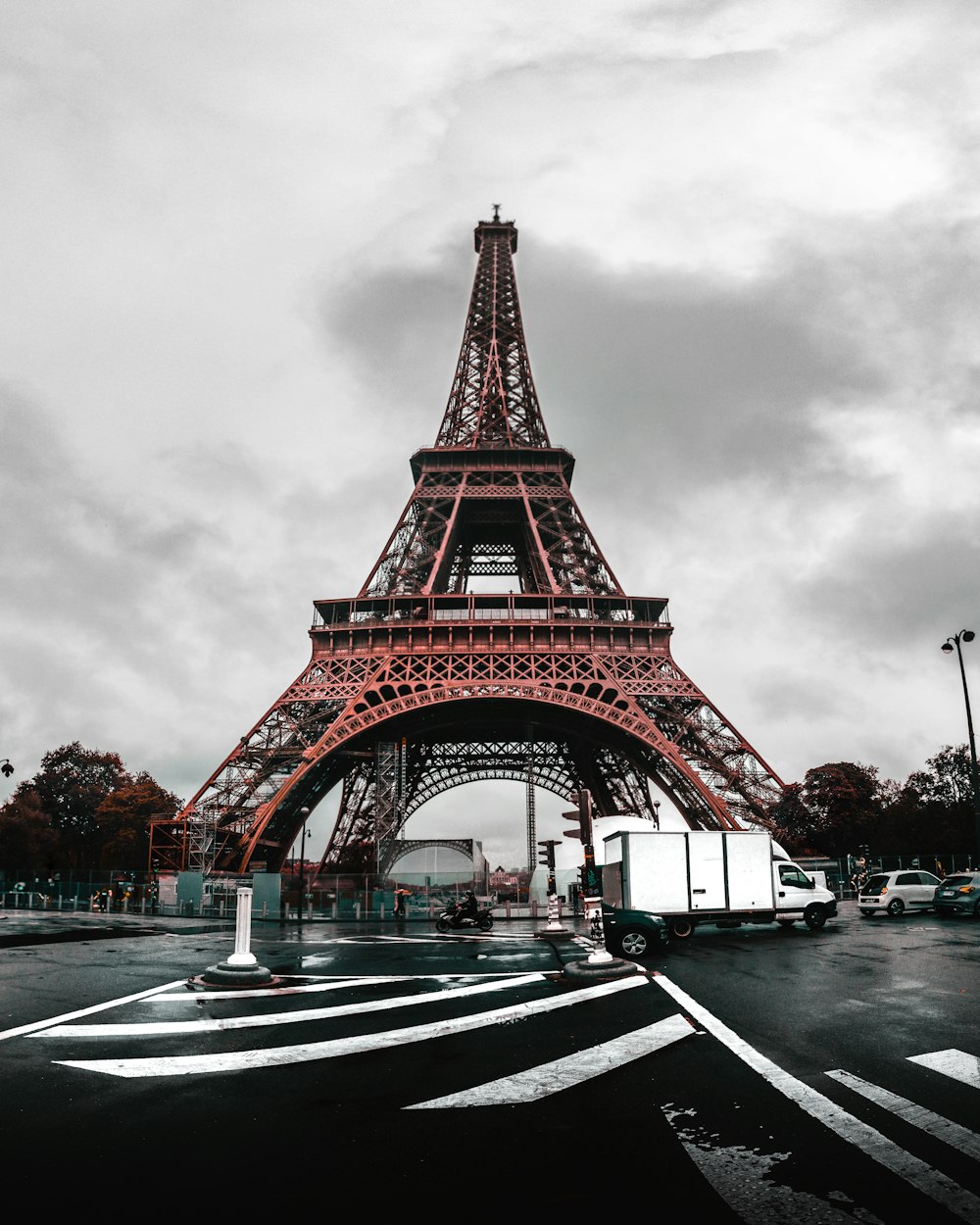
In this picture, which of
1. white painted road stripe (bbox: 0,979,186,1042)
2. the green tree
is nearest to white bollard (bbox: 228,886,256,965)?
white painted road stripe (bbox: 0,979,186,1042)

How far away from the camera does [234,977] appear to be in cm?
1145

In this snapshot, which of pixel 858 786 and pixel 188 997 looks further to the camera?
pixel 858 786

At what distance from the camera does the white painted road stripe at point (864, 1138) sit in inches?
157

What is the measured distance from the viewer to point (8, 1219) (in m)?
3.83

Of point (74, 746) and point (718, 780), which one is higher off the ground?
point (74, 746)

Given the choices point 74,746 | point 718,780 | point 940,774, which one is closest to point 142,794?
point 74,746

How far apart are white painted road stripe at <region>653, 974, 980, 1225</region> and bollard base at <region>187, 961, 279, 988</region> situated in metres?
6.33

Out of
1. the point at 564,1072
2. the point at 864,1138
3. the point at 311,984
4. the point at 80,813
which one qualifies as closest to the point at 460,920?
the point at 311,984

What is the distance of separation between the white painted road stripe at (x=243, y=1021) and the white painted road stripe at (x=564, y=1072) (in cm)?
307

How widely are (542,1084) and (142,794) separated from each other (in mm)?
67612

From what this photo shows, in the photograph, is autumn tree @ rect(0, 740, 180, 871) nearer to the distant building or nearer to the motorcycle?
the distant building

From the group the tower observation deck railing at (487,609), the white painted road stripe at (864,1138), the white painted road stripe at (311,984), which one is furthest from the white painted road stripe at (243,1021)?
the tower observation deck railing at (487,609)

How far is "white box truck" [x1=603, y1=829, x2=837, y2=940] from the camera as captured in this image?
1925 centimetres

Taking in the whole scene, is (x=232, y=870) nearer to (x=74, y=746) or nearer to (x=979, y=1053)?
(x=979, y=1053)
